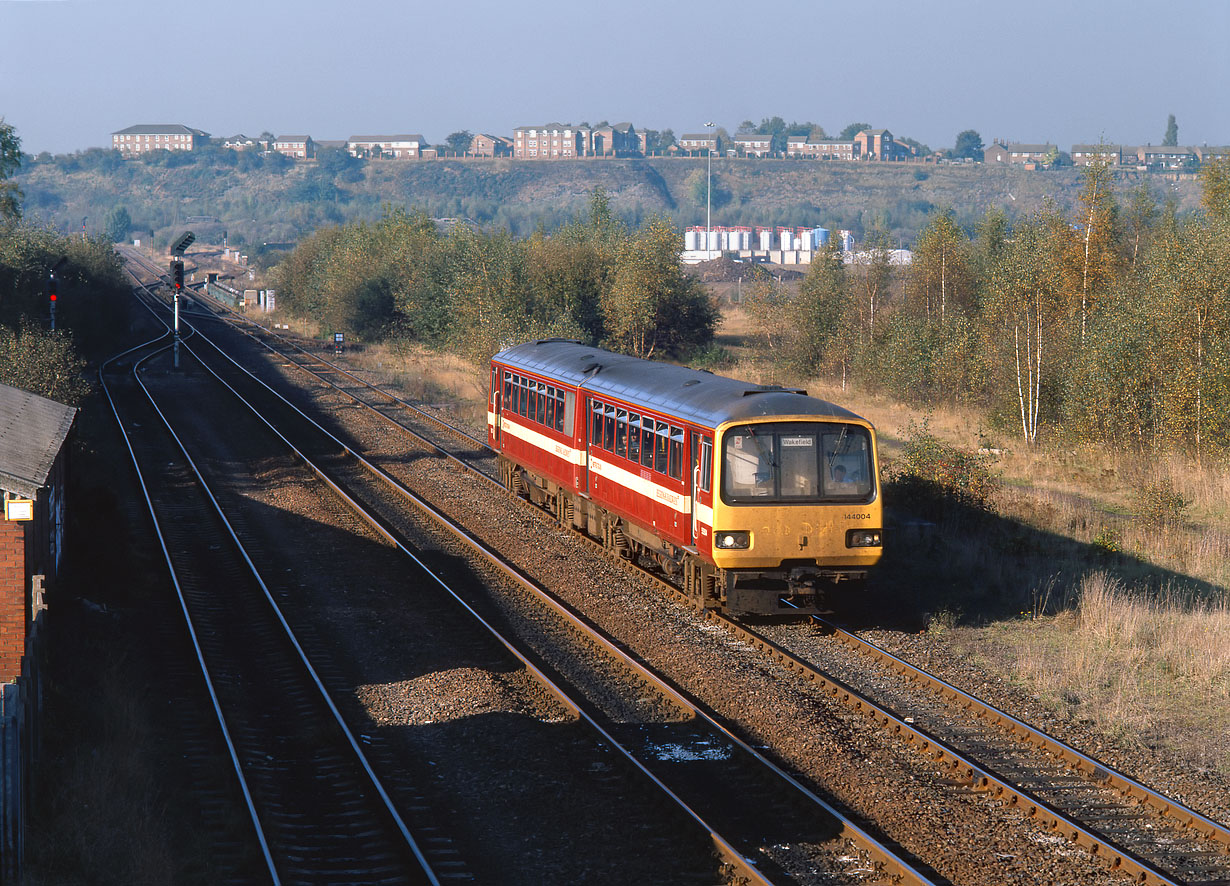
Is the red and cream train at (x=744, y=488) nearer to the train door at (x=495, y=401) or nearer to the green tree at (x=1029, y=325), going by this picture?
the train door at (x=495, y=401)

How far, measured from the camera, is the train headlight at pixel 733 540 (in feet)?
44.8

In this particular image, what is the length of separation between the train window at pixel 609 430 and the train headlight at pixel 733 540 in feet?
12.7

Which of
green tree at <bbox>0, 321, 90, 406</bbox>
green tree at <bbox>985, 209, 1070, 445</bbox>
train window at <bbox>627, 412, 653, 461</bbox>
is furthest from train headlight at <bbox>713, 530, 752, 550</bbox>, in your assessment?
green tree at <bbox>985, 209, 1070, 445</bbox>

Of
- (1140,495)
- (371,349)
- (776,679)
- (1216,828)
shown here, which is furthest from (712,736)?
(371,349)

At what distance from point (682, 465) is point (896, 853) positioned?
6826 millimetres

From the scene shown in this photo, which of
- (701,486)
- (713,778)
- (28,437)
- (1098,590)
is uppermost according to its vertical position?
(28,437)

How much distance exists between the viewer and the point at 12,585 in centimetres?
1238

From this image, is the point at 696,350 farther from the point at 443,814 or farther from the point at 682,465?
the point at 443,814

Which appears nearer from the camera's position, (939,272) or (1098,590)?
(1098,590)

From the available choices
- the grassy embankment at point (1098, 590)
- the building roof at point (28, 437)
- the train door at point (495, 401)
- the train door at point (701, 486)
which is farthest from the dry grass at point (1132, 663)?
the train door at point (495, 401)

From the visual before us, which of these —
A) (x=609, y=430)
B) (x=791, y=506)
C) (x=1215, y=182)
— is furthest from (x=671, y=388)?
(x=1215, y=182)

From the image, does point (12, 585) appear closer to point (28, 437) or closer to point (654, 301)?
point (28, 437)

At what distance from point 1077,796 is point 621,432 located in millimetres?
8726

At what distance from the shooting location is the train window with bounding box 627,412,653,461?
16.3 m
